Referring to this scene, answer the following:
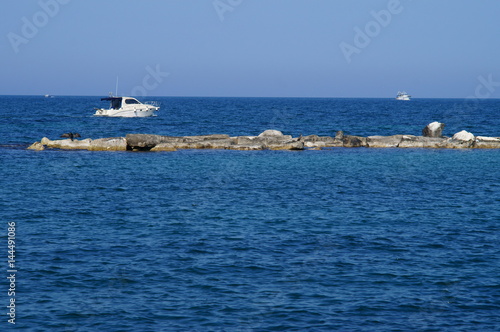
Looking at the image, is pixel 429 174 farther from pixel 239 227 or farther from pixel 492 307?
pixel 492 307

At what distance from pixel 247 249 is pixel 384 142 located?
3492cm

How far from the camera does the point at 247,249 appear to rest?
19.1 m

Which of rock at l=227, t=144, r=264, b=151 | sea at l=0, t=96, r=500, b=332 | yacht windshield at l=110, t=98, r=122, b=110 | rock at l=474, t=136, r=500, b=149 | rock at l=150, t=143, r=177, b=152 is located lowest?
sea at l=0, t=96, r=500, b=332

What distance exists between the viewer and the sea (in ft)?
46.1

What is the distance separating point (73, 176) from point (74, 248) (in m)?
15.7

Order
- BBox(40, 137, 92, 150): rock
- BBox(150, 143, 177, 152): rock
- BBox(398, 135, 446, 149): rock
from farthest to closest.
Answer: BBox(398, 135, 446, 149): rock
BBox(150, 143, 177, 152): rock
BBox(40, 137, 92, 150): rock

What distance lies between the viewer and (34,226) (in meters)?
21.8

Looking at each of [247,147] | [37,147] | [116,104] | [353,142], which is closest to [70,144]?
[37,147]

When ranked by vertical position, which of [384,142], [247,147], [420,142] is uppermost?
[420,142]

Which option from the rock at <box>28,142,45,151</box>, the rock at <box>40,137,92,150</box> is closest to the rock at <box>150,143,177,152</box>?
the rock at <box>40,137,92,150</box>

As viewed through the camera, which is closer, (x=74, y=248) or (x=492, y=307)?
(x=492, y=307)

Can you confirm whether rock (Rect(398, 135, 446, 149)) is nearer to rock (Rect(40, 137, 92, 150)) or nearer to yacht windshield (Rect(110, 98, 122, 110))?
rock (Rect(40, 137, 92, 150))

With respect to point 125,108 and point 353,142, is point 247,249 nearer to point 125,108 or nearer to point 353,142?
point 353,142

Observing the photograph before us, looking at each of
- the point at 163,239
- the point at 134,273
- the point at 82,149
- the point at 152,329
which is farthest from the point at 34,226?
the point at 82,149
